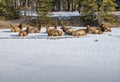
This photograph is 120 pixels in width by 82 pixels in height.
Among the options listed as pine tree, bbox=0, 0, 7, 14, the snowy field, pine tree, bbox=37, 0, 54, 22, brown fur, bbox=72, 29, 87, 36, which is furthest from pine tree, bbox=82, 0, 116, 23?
the snowy field

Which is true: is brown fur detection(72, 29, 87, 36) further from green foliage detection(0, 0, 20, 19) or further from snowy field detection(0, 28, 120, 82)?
green foliage detection(0, 0, 20, 19)

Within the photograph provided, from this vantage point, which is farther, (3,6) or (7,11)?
(7,11)

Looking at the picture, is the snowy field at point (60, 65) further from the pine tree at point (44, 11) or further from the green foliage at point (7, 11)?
the green foliage at point (7, 11)

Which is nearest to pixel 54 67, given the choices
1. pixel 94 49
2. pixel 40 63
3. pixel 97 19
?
pixel 40 63

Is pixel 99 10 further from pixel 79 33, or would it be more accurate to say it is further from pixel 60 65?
pixel 60 65

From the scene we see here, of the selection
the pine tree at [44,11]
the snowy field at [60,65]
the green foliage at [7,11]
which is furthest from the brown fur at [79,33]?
the green foliage at [7,11]

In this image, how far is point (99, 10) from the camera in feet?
114

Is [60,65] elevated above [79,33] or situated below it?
above

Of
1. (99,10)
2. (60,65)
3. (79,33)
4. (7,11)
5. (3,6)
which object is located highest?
(3,6)

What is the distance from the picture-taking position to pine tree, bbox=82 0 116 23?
3466 centimetres

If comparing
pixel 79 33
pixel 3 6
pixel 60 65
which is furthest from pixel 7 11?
pixel 60 65

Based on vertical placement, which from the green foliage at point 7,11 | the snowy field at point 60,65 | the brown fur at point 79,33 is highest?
the green foliage at point 7,11

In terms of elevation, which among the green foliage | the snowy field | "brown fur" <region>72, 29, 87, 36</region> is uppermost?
the green foliage

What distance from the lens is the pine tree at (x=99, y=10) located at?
114ft
